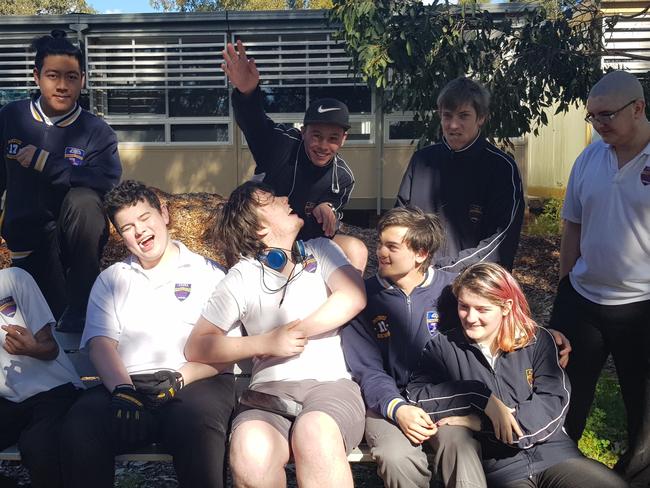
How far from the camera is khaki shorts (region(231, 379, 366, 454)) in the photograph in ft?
10.4

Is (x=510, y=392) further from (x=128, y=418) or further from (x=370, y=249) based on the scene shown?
(x=370, y=249)

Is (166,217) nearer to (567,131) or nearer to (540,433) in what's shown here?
(540,433)

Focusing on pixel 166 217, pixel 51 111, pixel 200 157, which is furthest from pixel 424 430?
pixel 200 157

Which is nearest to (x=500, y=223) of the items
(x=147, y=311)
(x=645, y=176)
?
(x=645, y=176)

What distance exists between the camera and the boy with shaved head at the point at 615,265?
335 cm

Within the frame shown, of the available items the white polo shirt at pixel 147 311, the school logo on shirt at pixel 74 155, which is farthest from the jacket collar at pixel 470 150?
the school logo on shirt at pixel 74 155

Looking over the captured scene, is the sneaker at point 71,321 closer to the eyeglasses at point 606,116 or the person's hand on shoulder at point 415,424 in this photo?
the person's hand on shoulder at point 415,424

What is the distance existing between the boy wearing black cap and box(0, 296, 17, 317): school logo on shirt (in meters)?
1.46

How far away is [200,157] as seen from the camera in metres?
13.3

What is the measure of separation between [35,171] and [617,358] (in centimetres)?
326

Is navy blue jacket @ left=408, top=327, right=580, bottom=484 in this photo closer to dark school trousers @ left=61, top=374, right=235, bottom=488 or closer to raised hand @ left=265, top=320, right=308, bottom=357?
raised hand @ left=265, top=320, right=308, bottom=357

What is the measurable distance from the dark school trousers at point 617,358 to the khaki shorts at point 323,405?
1.09 meters

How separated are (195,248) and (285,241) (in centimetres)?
477

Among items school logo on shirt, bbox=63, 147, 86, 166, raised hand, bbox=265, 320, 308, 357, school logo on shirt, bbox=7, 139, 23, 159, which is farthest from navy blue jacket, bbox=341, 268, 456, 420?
school logo on shirt, bbox=7, 139, 23, 159
